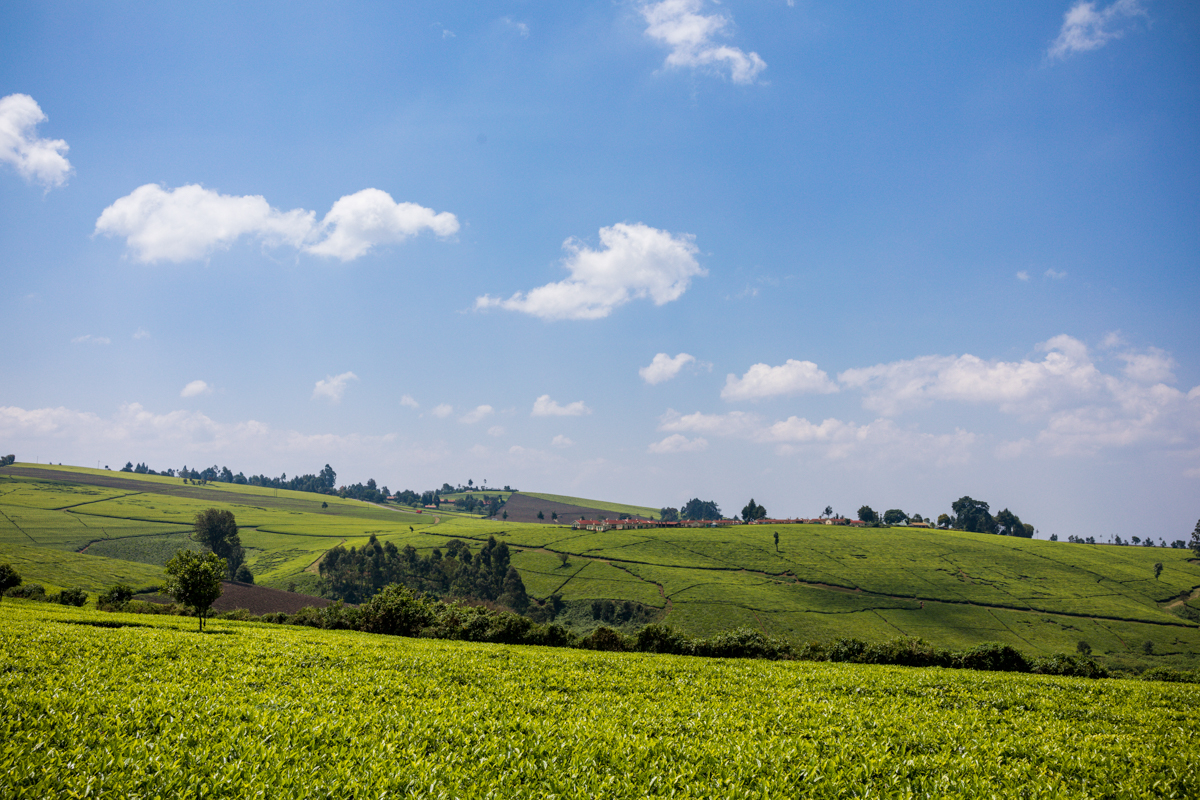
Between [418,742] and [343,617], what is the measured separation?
6774 centimetres

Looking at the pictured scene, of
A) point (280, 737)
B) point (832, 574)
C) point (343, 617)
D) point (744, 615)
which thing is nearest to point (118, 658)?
point (280, 737)

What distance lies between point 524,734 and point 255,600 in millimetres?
150388

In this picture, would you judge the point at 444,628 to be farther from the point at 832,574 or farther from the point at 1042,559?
the point at 1042,559

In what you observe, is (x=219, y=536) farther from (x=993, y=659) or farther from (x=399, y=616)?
(x=993, y=659)

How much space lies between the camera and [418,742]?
13.2 metres

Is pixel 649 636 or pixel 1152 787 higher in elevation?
pixel 1152 787

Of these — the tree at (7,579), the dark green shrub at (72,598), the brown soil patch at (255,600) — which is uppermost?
the tree at (7,579)

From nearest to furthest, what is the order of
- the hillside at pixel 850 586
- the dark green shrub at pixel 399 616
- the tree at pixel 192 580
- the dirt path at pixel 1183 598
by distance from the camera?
the tree at pixel 192 580, the dark green shrub at pixel 399 616, the hillside at pixel 850 586, the dirt path at pixel 1183 598

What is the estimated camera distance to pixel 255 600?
437 feet

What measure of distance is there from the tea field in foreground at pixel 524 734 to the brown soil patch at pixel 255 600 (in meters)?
114

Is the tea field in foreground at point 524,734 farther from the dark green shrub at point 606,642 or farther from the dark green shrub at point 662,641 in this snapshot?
the dark green shrub at point 606,642

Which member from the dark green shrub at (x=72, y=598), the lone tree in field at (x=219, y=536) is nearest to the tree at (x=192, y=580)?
the dark green shrub at (x=72, y=598)

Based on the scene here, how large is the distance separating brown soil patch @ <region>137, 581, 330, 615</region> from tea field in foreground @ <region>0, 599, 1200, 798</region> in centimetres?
11367

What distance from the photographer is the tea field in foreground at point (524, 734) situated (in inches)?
416
